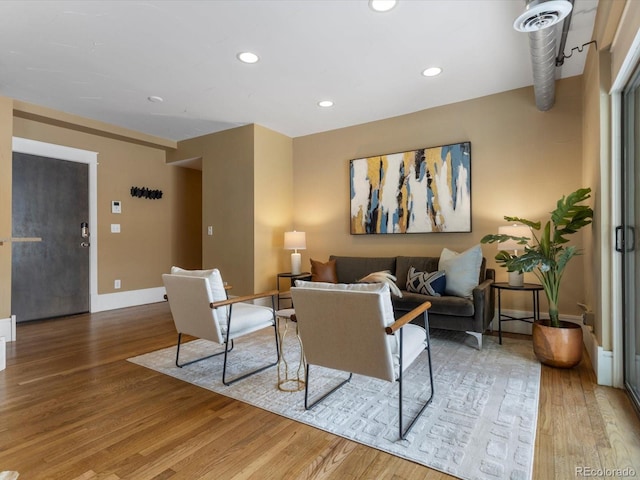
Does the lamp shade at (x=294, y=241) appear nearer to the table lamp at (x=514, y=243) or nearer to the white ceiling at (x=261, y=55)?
the white ceiling at (x=261, y=55)

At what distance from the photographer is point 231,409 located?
2146 millimetres

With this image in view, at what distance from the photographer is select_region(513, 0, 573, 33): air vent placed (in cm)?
188

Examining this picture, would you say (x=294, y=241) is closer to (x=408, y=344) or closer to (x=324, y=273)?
(x=324, y=273)

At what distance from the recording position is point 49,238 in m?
4.57

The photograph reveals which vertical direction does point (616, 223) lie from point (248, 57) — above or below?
below

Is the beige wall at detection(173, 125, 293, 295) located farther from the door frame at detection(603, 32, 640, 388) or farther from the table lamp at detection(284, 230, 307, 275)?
the door frame at detection(603, 32, 640, 388)

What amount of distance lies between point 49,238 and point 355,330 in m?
4.71

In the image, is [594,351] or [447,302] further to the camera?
[447,302]

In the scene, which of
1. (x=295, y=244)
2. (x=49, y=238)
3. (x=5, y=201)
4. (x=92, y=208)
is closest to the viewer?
(x=5, y=201)

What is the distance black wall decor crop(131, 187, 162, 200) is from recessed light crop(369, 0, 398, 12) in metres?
4.61

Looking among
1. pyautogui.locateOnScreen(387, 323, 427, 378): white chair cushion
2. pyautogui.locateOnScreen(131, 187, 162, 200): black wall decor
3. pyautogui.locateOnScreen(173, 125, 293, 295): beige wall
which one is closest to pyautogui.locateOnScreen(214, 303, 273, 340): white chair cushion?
pyautogui.locateOnScreen(387, 323, 427, 378): white chair cushion

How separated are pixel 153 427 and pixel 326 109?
3.72m

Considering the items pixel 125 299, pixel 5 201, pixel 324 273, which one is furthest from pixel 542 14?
pixel 125 299

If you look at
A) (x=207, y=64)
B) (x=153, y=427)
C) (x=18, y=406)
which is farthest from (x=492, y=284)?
(x=18, y=406)
